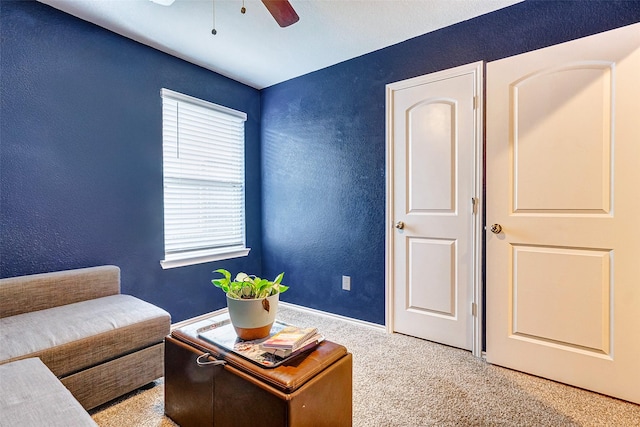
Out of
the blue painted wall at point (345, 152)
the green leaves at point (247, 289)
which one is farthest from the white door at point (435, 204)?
the green leaves at point (247, 289)

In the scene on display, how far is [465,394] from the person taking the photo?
183 centimetres

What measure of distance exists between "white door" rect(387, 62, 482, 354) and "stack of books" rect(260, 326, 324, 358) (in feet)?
4.65

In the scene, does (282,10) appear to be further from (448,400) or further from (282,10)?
(448,400)

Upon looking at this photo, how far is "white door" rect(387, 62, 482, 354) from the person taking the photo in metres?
2.33

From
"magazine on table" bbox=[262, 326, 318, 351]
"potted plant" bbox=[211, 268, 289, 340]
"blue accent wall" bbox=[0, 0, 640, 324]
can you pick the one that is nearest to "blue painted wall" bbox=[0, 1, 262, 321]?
"blue accent wall" bbox=[0, 0, 640, 324]

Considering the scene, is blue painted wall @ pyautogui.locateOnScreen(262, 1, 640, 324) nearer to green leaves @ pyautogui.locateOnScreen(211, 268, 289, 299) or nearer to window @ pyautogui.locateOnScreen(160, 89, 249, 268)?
window @ pyautogui.locateOnScreen(160, 89, 249, 268)

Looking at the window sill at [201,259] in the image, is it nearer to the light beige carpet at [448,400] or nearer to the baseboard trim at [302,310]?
the baseboard trim at [302,310]

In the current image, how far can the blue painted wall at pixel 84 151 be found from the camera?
6.77 feet

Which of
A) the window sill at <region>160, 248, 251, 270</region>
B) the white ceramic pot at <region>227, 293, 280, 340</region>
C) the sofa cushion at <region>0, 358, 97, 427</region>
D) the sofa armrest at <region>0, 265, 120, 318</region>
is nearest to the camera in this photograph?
the sofa cushion at <region>0, 358, 97, 427</region>

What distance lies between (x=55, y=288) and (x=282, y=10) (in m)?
2.11

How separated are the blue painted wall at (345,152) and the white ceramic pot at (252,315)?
1.56 metres

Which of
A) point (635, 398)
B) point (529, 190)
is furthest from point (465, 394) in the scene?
point (529, 190)

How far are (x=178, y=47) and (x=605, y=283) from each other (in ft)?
11.3

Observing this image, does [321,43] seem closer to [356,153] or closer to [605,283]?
[356,153]
